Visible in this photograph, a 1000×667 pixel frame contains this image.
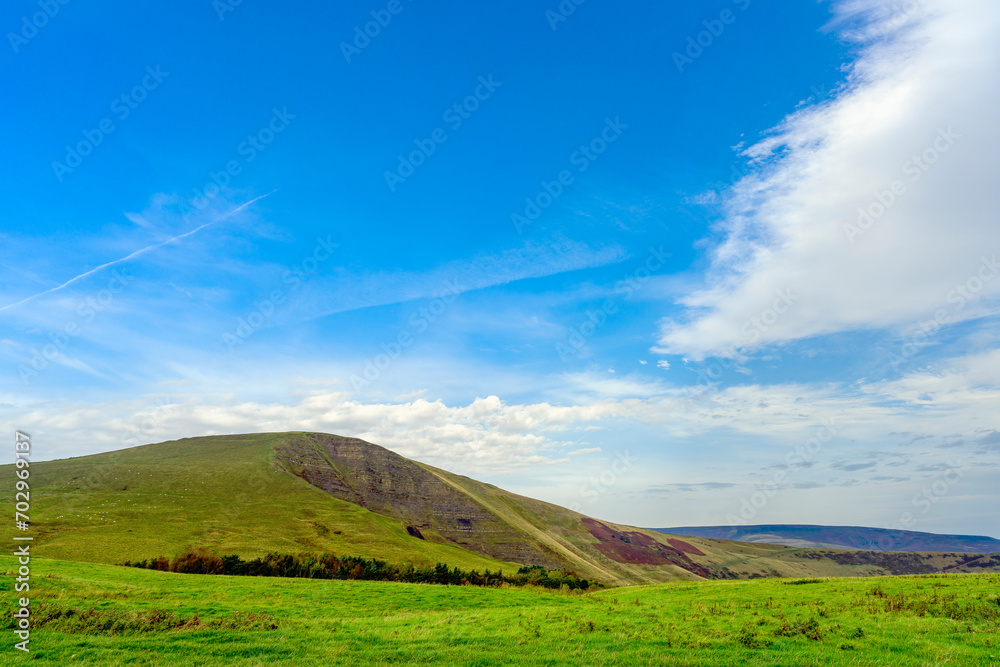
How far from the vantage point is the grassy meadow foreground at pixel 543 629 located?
17.2 metres

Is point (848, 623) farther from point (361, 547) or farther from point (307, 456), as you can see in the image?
point (307, 456)

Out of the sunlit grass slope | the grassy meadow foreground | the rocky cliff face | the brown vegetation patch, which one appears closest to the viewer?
the grassy meadow foreground

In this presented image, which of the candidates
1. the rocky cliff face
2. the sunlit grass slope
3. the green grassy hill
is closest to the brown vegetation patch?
the green grassy hill

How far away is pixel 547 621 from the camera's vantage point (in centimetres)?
2430

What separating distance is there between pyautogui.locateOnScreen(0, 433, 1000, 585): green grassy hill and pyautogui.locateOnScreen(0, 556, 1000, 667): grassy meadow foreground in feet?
197

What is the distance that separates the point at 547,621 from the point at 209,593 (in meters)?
24.1

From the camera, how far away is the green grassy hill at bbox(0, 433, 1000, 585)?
87062 millimetres

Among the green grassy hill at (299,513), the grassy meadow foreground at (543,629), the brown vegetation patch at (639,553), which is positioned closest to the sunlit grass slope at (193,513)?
the green grassy hill at (299,513)

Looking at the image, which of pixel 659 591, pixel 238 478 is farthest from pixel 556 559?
pixel 659 591

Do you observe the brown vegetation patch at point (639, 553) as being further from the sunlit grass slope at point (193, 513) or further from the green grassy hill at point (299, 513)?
the sunlit grass slope at point (193, 513)

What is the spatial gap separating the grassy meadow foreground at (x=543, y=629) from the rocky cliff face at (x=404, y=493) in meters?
113

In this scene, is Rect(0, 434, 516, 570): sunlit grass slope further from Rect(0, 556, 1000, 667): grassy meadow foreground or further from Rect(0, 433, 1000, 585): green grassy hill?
Rect(0, 556, 1000, 667): grassy meadow foreground

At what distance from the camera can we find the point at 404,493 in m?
163

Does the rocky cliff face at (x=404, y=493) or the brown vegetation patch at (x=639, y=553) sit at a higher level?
the rocky cliff face at (x=404, y=493)
